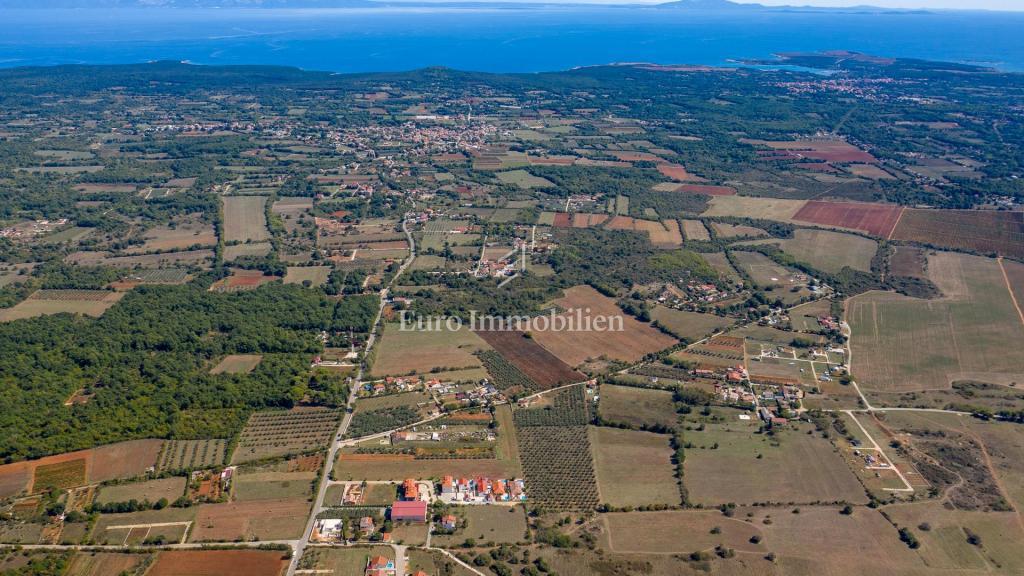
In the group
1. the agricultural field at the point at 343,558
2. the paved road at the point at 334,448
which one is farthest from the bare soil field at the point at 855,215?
the agricultural field at the point at 343,558

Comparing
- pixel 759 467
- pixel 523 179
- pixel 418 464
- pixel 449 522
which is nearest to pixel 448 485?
pixel 449 522

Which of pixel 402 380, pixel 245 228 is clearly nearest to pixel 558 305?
pixel 402 380

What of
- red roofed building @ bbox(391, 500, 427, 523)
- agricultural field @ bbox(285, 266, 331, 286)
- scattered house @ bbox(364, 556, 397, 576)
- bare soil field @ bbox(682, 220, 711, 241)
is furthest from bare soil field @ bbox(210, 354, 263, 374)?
bare soil field @ bbox(682, 220, 711, 241)

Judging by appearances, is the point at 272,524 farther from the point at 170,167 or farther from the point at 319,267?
the point at 170,167

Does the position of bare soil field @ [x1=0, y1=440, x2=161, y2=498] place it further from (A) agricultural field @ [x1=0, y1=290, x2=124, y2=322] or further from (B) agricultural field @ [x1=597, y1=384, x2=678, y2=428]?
(B) agricultural field @ [x1=597, y1=384, x2=678, y2=428]

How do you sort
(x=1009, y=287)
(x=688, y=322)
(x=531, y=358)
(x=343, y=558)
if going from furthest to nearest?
(x=1009, y=287), (x=688, y=322), (x=531, y=358), (x=343, y=558)

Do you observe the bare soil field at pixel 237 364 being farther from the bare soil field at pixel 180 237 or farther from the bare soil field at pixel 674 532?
the bare soil field at pixel 674 532

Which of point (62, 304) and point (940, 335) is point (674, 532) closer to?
point (940, 335)
